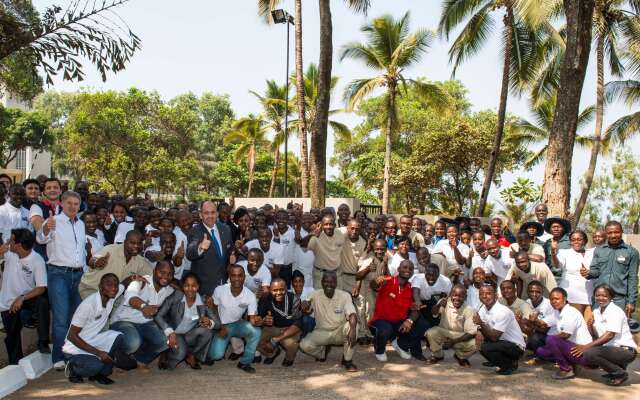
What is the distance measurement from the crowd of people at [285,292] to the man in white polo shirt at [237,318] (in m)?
0.02

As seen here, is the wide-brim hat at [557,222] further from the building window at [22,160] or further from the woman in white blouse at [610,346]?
the building window at [22,160]

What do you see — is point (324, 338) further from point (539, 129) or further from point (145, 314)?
point (539, 129)

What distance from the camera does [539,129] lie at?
1188 inches

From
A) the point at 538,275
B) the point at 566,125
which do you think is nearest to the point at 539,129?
the point at 566,125

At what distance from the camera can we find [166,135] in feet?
116

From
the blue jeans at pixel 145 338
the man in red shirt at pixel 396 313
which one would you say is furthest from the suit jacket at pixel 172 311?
the man in red shirt at pixel 396 313

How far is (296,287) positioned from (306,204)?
26.1 ft

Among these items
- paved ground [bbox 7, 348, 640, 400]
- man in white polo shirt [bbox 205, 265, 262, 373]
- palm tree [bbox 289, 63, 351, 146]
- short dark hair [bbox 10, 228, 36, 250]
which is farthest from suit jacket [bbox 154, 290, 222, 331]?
palm tree [bbox 289, 63, 351, 146]

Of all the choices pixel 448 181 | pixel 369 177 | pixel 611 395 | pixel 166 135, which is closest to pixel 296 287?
pixel 611 395

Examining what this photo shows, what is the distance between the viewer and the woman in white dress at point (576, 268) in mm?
7562

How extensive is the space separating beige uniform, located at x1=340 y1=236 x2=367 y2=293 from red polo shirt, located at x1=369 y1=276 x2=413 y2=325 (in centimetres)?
68

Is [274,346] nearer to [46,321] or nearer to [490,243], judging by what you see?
[46,321]

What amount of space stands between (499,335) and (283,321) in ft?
8.31

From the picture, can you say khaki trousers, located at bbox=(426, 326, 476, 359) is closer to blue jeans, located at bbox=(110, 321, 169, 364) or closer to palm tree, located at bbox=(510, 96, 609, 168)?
blue jeans, located at bbox=(110, 321, 169, 364)
